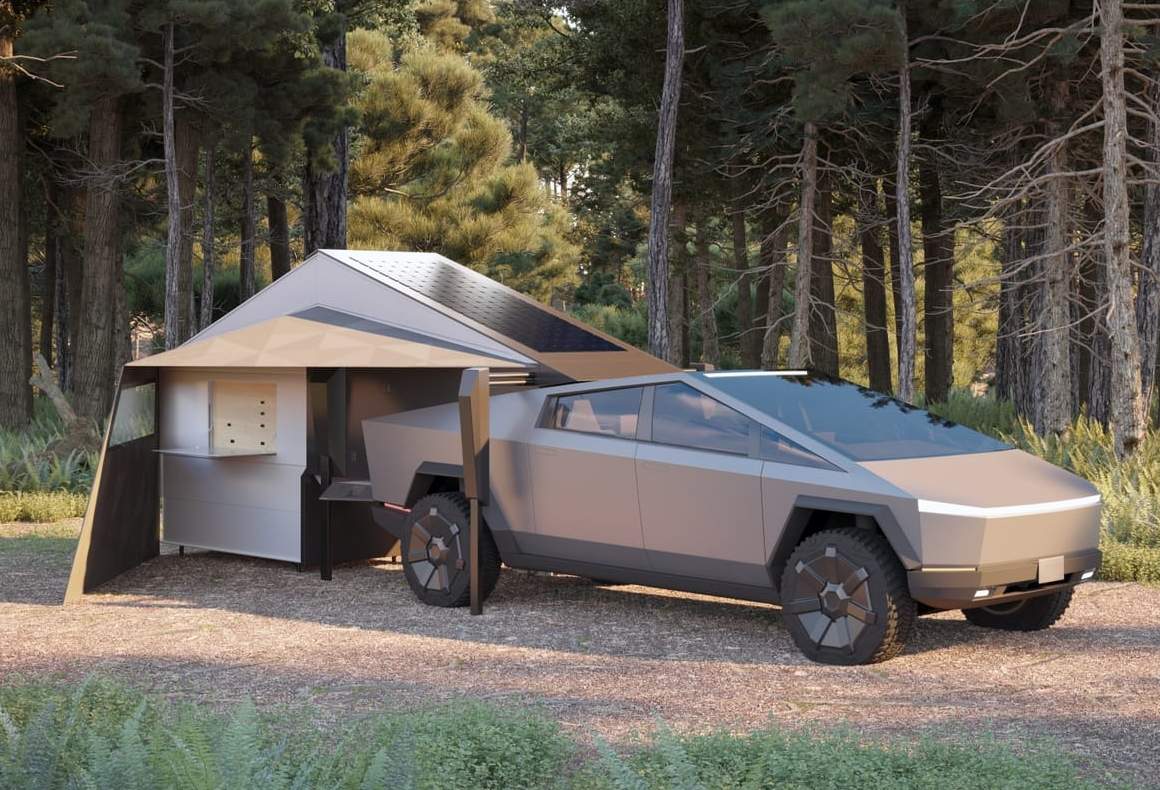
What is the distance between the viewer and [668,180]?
Answer: 21484mm

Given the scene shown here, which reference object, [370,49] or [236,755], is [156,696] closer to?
[236,755]

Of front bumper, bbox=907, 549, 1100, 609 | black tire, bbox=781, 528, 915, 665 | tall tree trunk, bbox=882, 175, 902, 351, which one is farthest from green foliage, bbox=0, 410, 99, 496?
tall tree trunk, bbox=882, 175, 902, 351

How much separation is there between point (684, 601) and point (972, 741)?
4.00 metres

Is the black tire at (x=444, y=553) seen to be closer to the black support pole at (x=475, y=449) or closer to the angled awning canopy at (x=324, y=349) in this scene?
the black support pole at (x=475, y=449)

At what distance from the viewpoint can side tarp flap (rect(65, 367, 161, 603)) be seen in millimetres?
10172

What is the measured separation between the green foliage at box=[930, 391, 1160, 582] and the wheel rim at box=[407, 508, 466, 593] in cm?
477

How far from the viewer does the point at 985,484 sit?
25.4 ft

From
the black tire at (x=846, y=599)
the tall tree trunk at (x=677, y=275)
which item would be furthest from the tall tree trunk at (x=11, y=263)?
the black tire at (x=846, y=599)

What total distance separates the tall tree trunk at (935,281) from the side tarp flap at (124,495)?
14.8 metres

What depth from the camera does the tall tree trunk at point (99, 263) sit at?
22.1m

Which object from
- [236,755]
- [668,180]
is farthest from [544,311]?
[668,180]

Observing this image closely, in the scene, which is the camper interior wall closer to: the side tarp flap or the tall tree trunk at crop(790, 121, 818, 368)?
the side tarp flap

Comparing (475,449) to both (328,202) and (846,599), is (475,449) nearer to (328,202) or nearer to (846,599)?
(846,599)

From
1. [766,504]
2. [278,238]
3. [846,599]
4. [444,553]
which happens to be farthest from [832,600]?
[278,238]
